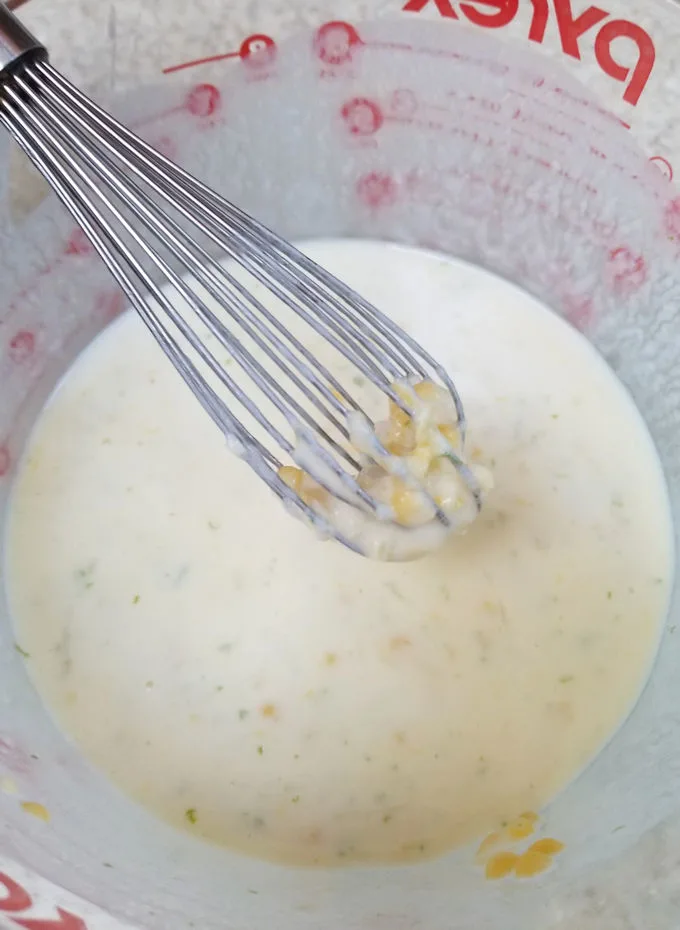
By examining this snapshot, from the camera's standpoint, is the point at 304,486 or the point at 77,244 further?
the point at 77,244

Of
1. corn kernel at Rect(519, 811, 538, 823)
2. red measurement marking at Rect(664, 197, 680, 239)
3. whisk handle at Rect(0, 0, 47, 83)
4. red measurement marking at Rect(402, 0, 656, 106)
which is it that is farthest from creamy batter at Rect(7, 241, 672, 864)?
whisk handle at Rect(0, 0, 47, 83)

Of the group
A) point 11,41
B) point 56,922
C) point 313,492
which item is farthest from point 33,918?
point 11,41

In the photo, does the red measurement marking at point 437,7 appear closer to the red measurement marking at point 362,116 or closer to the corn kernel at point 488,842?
the red measurement marking at point 362,116

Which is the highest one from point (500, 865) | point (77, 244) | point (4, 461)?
point (77, 244)

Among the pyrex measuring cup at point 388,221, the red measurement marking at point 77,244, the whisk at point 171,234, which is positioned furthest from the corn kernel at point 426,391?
the red measurement marking at point 77,244

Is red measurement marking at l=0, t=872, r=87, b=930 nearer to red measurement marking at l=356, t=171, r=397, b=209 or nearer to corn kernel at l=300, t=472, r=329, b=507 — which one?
corn kernel at l=300, t=472, r=329, b=507

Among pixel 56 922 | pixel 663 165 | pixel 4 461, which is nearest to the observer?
pixel 56 922

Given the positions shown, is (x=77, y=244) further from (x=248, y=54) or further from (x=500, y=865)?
(x=500, y=865)
